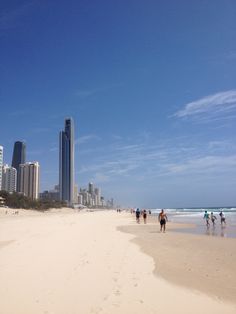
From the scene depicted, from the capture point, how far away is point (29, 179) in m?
195

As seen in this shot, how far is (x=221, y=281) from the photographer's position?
9375 mm

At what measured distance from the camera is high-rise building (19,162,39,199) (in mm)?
194500

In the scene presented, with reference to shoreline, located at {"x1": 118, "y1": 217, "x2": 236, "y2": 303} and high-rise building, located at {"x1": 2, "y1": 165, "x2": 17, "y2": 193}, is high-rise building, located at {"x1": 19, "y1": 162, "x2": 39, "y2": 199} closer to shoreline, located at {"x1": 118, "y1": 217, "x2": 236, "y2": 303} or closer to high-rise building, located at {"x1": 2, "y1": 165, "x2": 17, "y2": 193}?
high-rise building, located at {"x1": 2, "y1": 165, "x2": 17, "y2": 193}

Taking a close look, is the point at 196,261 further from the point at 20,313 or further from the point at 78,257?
the point at 20,313

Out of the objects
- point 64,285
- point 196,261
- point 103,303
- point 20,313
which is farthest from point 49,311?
point 196,261

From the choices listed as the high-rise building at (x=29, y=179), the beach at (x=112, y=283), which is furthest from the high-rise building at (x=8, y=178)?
the beach at (x=112, y=283)

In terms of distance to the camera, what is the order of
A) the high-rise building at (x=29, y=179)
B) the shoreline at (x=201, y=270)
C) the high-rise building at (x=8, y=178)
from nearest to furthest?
the shoreline at (x=201, y=270), the high-rise building at (x=8, y=178), the high-rise building at (x=29, y=179)

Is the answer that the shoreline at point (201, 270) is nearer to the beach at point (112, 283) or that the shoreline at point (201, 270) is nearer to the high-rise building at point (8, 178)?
the beach at point (112, 283)

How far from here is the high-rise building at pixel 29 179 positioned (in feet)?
638

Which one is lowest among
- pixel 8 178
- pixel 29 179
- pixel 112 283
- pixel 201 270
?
pixel 201 270

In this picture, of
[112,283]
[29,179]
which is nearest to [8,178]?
[29,179]

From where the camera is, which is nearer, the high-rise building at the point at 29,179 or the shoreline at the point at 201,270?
the shoreline at the point at 201,270

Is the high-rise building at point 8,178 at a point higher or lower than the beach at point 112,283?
higher

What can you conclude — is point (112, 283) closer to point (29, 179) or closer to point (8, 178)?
point (8, 178)
